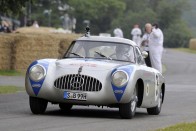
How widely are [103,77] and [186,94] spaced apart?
808 cm

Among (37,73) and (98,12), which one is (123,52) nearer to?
(37,73)

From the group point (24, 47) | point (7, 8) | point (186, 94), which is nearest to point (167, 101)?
point (186, 94)

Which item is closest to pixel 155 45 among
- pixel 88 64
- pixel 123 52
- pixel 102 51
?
pixel 123 52

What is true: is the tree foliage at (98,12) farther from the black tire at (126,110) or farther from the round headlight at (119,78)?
Answer: the round headlight at (119,78)

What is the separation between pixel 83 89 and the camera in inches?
560

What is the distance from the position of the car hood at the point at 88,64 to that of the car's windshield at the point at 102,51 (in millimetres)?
522

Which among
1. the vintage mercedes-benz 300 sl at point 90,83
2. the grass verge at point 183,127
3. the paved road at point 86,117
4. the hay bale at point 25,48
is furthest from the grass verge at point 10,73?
the grass verge at point 183,127

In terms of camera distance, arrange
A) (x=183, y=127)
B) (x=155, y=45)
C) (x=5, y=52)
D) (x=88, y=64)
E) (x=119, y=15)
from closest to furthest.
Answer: (x=183, y=127) → (x=88, y=64) → (x=155, y=45) → (x=5, y=52) → (x=119, y=15)

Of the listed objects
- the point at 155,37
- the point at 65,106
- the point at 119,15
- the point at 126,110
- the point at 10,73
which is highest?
the point at 126,110

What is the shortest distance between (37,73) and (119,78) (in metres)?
1.40

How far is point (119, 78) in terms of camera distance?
47.0 feet

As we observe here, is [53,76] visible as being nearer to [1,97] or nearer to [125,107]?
[125,107]

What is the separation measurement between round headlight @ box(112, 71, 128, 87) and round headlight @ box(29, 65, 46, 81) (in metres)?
1.18

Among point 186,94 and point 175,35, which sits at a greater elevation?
point 186,94
